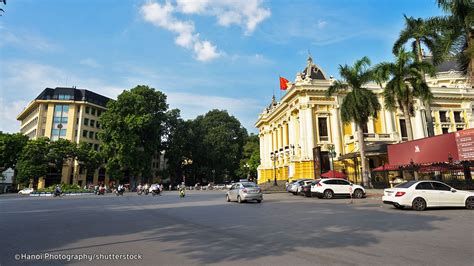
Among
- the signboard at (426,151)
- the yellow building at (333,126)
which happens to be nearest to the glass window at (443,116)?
the yellow building at (333,126)

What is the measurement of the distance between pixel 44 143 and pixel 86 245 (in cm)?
5557

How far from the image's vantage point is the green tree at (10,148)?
55156 mm

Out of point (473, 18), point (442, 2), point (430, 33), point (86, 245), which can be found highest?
point (430, 33)

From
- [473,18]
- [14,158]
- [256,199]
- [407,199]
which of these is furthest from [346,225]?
[14,158]

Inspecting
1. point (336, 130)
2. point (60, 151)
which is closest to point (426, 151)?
point (336, 130)

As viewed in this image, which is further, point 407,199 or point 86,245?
point 407,199

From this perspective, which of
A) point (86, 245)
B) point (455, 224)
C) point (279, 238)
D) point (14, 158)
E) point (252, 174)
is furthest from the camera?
point (252, 174)

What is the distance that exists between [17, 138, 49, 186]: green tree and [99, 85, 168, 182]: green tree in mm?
11866

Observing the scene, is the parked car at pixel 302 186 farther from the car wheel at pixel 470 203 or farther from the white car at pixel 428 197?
the car wheel at pixel 470 203

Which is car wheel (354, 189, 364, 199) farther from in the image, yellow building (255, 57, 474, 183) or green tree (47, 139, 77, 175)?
green tree (47, 139, 77, 175)

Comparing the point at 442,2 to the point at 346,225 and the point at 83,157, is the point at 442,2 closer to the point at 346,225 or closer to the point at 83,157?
the point at 346,225

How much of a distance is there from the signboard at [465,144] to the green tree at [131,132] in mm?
41994

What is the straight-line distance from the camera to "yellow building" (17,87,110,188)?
67.2 m

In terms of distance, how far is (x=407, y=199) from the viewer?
13398mm
